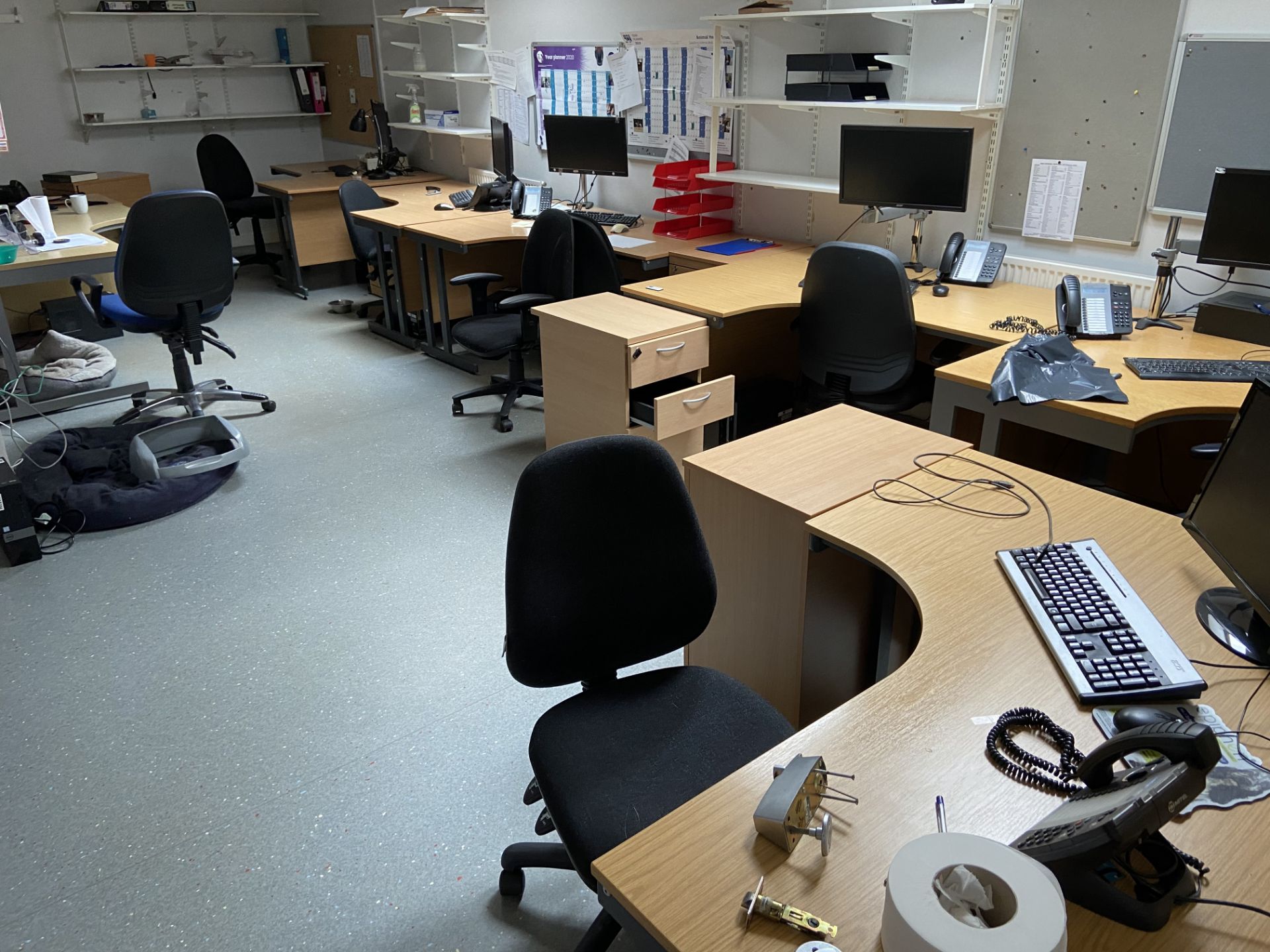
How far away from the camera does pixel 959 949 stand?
0.78 metres

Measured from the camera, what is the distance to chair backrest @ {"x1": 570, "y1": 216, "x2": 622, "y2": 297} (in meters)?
3.78

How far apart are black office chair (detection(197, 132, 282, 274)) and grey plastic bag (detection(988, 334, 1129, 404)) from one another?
5.65 m

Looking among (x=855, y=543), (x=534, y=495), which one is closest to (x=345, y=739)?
(x=534, y=495)

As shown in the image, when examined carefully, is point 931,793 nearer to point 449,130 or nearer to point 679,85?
point 679,85

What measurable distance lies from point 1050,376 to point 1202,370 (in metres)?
0.44

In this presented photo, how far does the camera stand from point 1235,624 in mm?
1426

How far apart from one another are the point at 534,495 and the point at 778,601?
0.69 meters

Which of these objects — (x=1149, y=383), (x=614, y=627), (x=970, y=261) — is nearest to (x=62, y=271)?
(x=614, y=627)

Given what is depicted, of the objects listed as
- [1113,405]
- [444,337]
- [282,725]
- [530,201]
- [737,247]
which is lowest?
[282,725]

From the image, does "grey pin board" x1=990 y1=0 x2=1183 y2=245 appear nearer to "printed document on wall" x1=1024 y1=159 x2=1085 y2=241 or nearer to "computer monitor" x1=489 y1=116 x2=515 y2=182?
"printed document on wall" x1=1024 y1=159 x2=1085 y2=241

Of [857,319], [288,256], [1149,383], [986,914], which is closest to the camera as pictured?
[986,914]

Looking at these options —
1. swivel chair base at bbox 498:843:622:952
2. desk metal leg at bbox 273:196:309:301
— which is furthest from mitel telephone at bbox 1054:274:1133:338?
desk metal leg at bbox 273:196:309:301

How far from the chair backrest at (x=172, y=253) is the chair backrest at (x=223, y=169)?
3.22m

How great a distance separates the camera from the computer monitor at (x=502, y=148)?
5316 mm
